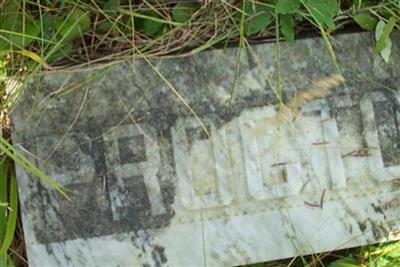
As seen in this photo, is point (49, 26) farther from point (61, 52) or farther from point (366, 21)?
point (366, 21)

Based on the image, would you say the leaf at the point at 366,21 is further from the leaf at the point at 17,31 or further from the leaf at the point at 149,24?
the leaf at the point at 17,31

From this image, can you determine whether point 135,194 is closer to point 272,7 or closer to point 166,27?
point 166,27

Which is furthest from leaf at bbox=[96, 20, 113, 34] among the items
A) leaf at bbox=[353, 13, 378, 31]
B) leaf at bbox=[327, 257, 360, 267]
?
leaf at bbox=[327, 257, 360, 267]

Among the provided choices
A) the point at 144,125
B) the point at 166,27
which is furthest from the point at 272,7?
the point at 144,125

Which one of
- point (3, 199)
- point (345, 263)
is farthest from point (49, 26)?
point (345, 263)

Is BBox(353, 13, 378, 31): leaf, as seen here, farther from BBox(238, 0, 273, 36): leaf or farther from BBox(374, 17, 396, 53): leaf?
BBox(238, 0, 273, 36): leaf

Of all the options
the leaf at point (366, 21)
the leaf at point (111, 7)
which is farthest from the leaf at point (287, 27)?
the leaf at point (111, 7)

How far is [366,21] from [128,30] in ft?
2.02

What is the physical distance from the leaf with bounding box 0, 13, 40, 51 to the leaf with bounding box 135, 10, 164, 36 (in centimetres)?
26

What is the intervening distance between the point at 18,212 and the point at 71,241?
0.19 m

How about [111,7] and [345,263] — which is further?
[345,263]

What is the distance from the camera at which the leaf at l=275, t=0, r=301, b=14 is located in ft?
5.43

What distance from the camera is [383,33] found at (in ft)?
5.79

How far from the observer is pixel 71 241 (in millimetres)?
1720
